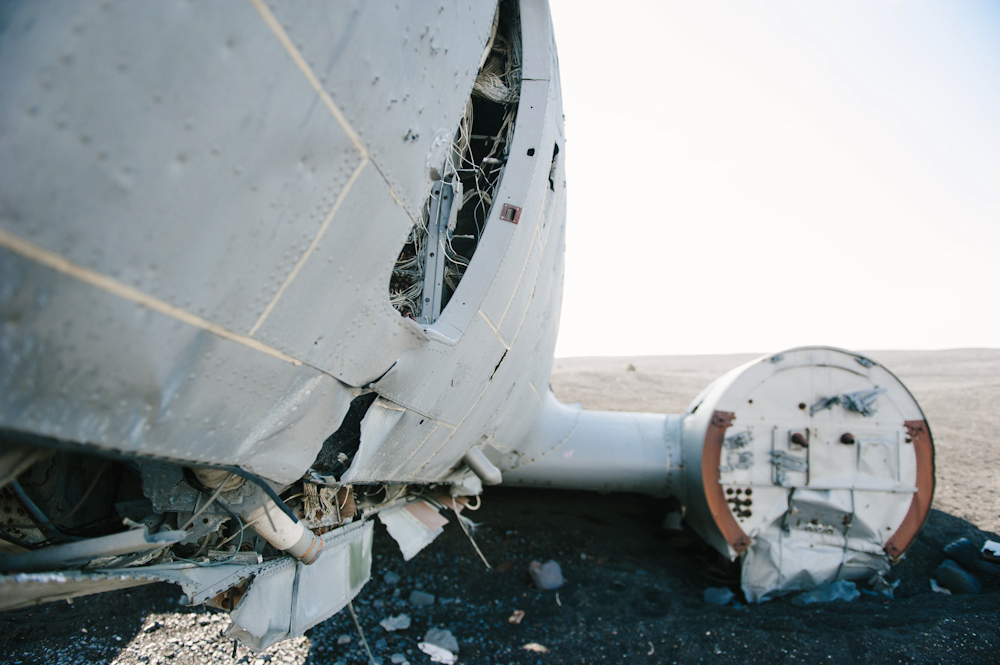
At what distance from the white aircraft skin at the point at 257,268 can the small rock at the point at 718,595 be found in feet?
10.9

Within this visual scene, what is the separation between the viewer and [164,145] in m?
1.26

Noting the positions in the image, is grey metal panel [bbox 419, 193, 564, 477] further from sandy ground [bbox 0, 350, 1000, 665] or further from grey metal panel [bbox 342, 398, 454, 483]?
sandy ground [bbox 0, 350, 1000, 665]

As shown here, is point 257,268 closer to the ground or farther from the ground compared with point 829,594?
farther from the ground

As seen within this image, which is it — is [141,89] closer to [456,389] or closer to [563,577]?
[456,389]

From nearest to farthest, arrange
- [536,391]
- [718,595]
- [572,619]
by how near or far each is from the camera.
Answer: [572,619] < [536,391] < [718,595]

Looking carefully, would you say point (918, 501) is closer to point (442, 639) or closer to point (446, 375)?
point (442, 639)

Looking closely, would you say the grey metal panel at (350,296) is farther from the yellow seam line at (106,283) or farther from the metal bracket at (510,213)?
the metal bracket at (510,213)

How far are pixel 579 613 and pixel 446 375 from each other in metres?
3.36

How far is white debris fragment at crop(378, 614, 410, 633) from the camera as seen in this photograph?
4.69 meters

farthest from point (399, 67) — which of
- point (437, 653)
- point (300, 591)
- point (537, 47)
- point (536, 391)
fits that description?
point (437, 653)

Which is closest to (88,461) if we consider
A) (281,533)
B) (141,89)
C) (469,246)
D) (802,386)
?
(281,533)

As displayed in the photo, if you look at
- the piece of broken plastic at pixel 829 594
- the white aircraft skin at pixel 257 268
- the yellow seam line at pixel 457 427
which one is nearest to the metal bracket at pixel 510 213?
the white aircraft skin at pixel 257 268

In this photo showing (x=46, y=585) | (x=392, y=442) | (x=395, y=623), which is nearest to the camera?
(x=46, y=585)

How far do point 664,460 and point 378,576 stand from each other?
3393mm
